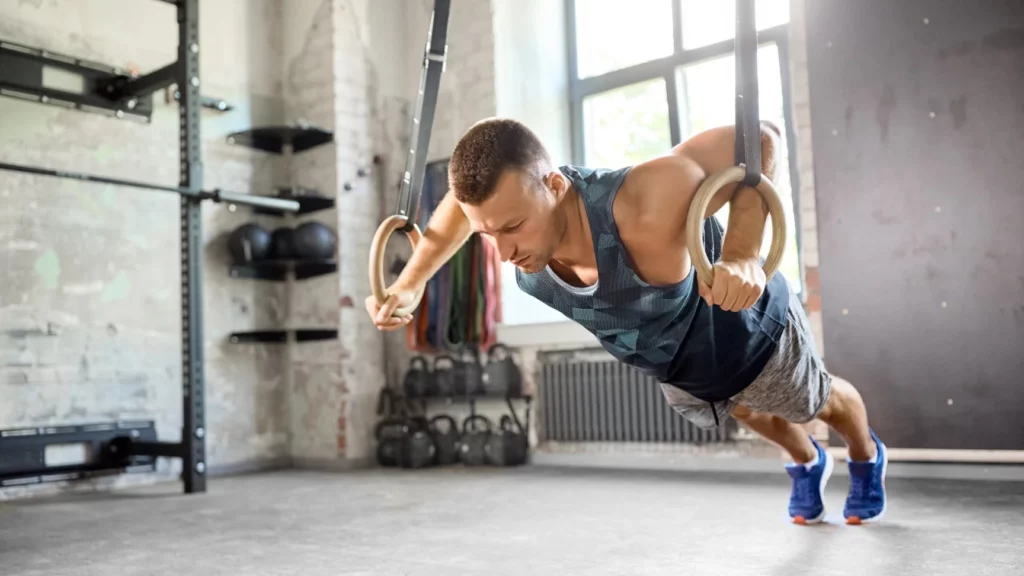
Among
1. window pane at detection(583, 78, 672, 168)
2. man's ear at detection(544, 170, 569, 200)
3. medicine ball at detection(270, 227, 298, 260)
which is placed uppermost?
window pane at detection(583, 78, 672, 168)

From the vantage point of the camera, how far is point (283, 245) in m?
5.28

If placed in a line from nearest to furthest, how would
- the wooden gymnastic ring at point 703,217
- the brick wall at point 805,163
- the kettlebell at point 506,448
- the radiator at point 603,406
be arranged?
the wooden gymnastic ring at point 703,217
the brick wall at point 805,163
the radiator at point 603,406
the kettlebell at point 506,448

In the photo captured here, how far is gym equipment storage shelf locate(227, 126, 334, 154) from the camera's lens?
5.45m

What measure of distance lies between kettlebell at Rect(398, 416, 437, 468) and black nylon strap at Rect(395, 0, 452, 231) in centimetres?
337

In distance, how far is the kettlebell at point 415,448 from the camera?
5180 millimetres

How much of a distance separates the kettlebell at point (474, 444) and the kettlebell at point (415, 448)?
0.20m

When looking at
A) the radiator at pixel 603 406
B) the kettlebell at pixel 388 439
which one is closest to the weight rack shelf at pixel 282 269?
the kettlebell at pixel 388 439

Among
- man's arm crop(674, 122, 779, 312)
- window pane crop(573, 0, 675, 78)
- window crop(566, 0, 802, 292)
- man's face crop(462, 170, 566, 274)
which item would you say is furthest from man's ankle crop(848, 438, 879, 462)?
window pane crop(573, 0, 675, 78)

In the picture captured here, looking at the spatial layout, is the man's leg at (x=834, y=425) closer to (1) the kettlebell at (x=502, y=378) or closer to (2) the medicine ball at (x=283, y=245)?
(1) the kettlebell at (x=502, y=378)

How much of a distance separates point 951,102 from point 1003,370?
3.81 feet

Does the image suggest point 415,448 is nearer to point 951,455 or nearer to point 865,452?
point 951,455

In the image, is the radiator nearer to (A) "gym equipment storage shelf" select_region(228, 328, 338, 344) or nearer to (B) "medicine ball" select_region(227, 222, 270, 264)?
(A) "gym equipment storage shelf" select_region(228, 328, 338, 344)

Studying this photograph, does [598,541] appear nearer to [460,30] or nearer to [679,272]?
[679,272]

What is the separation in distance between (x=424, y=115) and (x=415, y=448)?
3.50 metres
